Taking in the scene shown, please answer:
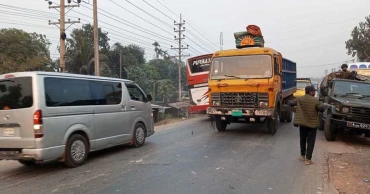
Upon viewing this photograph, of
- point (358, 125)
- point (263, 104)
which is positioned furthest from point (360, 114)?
point (263, 104)

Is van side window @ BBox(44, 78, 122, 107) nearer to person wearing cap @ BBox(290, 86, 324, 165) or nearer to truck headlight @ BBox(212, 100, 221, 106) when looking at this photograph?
truck headlight @ BBox(212, 100, 221, 106)

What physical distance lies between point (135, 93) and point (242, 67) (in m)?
3.88

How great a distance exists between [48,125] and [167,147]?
142 inches

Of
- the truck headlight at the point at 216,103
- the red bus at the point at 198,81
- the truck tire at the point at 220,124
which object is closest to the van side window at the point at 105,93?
the truck headlight at the point at 216,103

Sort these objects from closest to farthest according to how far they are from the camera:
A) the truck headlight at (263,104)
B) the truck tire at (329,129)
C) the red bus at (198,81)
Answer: the truck tire at (329,129) → the truck headlight at (263,104) → the red bus at (198,81)

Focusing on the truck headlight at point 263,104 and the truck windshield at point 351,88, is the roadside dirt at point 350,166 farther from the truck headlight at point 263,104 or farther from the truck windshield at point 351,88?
the truck headlight at point 263,104

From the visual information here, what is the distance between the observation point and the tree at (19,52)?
2673cm

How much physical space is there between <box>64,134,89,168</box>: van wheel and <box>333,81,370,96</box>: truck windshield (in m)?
8.13

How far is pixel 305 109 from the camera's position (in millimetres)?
7297

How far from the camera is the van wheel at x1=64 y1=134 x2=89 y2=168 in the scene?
6930mm

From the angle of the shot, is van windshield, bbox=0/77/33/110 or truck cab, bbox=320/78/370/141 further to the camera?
truck cab, bbox=320/78/370/141

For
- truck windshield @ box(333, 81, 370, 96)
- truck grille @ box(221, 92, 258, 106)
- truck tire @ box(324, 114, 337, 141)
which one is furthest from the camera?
truck windshield @ box(333, 81, 370, 96)

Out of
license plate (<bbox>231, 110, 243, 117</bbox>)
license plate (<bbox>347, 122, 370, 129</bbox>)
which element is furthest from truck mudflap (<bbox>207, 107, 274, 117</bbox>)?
license plate (<bbox>347, 122, 370, 129</bbox>)

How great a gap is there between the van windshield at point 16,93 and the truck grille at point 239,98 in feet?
20.5
